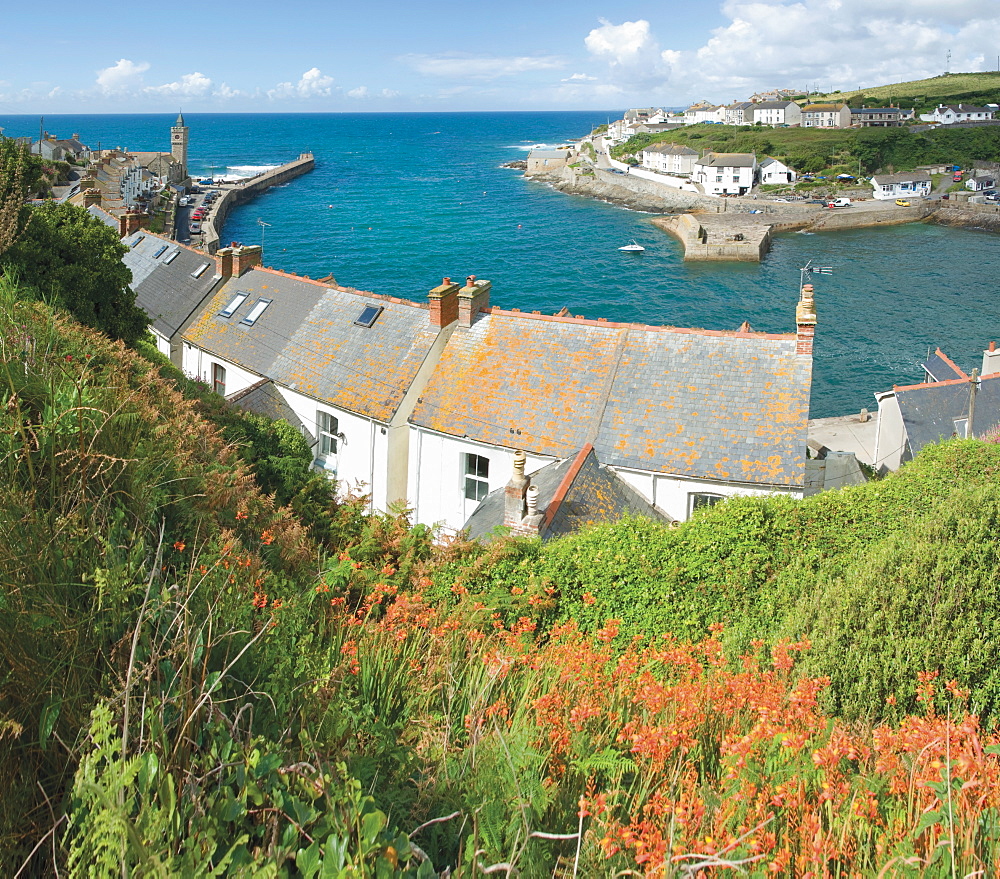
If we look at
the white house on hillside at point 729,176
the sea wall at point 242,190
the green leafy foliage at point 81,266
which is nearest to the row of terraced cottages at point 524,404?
the green leafy foliage at point 81,266

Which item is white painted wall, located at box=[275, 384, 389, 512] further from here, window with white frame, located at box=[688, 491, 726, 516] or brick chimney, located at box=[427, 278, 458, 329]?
window with white frame, located at box=[688, 491, 726, 516]

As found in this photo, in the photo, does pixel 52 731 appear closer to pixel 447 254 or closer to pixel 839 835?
pixel 839 835

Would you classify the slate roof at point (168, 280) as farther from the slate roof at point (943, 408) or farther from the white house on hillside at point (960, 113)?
the white house on hillside at point (960, 113)

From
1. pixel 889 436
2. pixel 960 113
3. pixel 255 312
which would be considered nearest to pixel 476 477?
pixel 255 312

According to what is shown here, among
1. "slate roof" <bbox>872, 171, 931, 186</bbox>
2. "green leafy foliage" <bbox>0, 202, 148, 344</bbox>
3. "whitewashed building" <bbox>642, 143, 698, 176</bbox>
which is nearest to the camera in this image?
"green leafy foliage" <bbox>0, 202, 148, 344</bbox>

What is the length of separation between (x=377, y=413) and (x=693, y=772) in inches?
704

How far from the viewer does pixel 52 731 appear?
3674 mm

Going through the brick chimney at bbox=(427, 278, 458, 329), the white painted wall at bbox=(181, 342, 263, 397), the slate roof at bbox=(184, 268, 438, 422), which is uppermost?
the brick chimney at bbox=(427, 278, 458, 329)

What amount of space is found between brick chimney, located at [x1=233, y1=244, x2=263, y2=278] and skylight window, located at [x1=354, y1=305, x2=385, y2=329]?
26.3 feet

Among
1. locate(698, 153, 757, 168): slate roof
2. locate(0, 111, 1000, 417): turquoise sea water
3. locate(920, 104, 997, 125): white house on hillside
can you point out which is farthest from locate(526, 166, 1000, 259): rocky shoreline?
locate(920, 104, 997, 125): white house on hillside

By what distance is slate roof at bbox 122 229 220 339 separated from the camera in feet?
99.3

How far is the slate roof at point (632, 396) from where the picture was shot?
19547mm

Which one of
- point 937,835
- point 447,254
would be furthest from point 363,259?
point 937,835

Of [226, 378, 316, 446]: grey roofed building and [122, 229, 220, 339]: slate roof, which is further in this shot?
[122, 229, 220, 339]: slate roof
